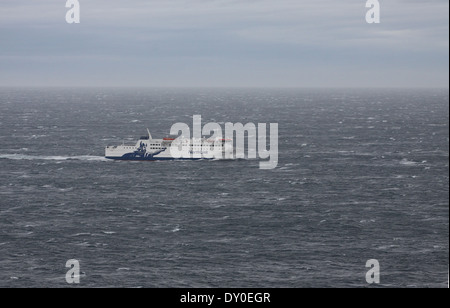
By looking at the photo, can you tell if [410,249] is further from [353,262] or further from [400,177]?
[400,177]

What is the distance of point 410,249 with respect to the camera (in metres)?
98.2

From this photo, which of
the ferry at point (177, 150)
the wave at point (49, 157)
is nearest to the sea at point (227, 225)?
the wave at point (49, 157)

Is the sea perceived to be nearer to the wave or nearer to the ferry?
the wave

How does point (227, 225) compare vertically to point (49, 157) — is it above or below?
below

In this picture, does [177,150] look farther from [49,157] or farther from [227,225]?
[227,225]

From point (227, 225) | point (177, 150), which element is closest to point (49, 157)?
point (177, 150)

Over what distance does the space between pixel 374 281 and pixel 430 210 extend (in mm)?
42920

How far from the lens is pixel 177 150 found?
194375 mm

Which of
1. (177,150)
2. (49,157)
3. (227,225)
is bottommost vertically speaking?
(227,225)

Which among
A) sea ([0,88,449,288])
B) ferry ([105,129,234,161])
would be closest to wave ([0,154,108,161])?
ferry ([105,129,234,161])

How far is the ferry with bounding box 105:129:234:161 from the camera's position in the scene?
193m

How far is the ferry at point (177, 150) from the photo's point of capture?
193 meters

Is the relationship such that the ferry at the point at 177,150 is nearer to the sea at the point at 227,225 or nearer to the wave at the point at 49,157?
the wave at the point at 49,157
